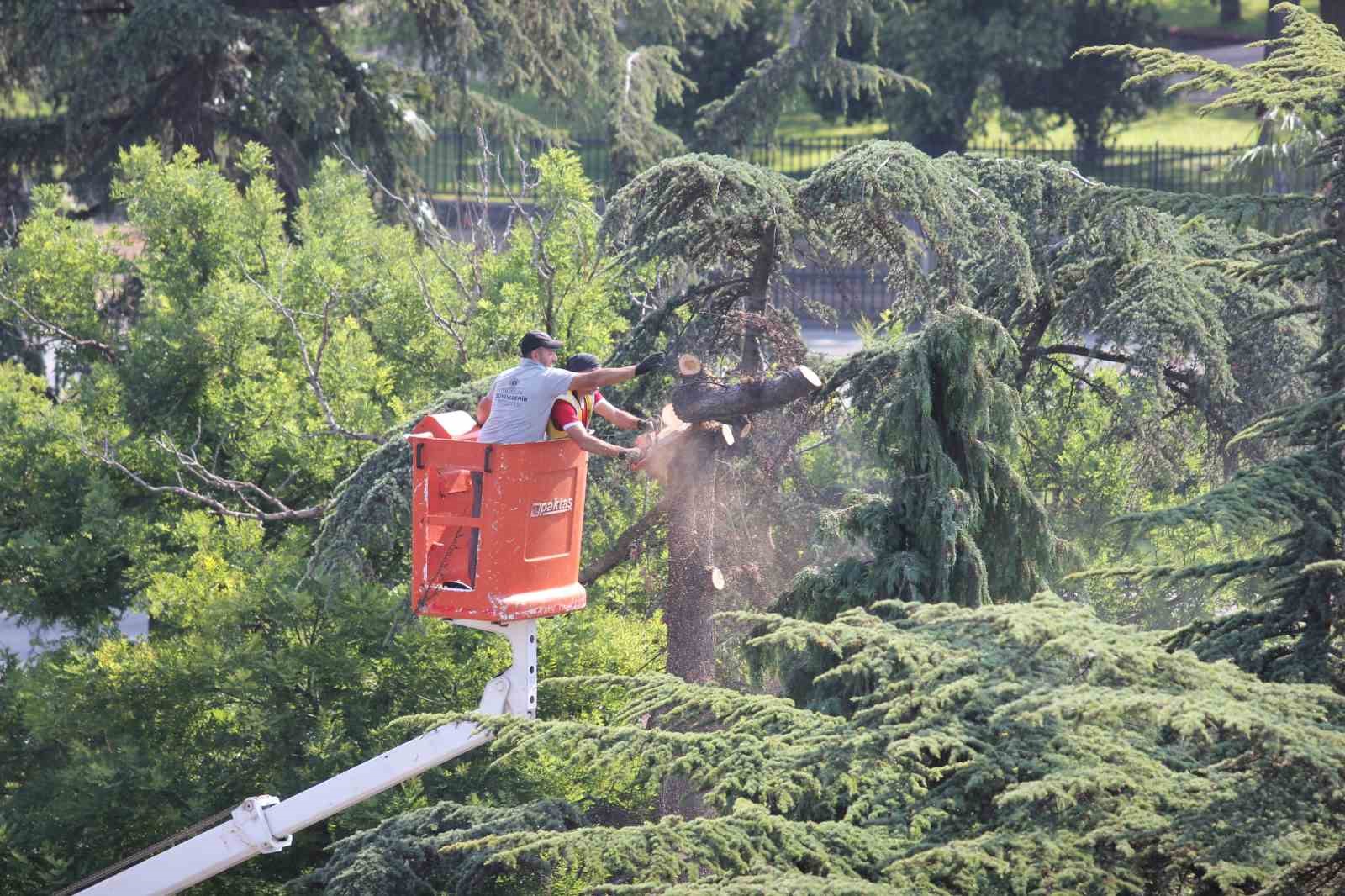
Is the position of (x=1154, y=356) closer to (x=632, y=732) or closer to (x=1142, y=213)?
(x=1142, y=213)

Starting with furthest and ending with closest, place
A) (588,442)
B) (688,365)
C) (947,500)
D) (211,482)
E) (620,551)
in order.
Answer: (211,482), (620,551), (688,365), (947,500), (588,442)

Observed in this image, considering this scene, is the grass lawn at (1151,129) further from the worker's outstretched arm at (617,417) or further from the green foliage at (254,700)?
the worker's outstretched arm at (617,417)

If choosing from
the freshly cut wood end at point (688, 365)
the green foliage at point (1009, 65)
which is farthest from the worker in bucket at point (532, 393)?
the green foliage at point (1009, 65)

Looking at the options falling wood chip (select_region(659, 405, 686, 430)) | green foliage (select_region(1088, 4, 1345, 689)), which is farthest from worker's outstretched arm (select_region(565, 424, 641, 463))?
green foliage (select_region(1088, 4, 1345, 689))

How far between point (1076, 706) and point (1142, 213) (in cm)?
637

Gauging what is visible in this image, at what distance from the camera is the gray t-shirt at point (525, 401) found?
26.9 feet

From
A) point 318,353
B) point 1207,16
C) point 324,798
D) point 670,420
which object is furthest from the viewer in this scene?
point 1207,16

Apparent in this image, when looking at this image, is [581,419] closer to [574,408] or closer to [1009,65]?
[574,408]

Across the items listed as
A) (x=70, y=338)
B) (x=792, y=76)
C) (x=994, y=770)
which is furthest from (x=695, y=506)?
(x=792, y=76)

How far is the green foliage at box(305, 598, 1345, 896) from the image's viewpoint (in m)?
5.92

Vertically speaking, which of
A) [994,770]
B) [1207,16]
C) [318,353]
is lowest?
[994,770]

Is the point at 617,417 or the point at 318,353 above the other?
the point at 617,417

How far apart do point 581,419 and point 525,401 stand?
0.30 metres

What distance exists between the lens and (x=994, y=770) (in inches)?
254
